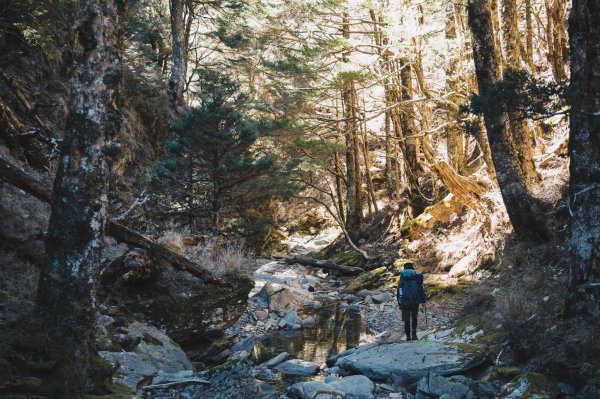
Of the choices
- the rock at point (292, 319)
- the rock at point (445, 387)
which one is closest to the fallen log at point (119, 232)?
the rock at point (292, 319)

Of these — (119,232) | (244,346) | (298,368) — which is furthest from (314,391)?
(119,232)

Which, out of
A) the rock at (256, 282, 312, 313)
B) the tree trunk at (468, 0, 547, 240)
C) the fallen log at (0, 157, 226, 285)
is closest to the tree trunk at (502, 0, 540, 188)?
the tree trunk at (468, 0, 547, 240)

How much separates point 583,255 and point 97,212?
6095mm

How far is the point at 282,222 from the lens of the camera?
61.5 feet

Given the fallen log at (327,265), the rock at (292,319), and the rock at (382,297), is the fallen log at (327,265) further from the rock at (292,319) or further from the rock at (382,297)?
the rock at (292,319)

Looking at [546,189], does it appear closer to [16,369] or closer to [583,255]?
[583,255]

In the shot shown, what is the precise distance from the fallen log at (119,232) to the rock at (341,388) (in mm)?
3161

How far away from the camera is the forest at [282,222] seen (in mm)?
4742

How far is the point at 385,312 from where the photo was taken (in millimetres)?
12234

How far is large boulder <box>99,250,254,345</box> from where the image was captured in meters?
8.09

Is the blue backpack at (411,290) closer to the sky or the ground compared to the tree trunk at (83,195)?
closer to the ground

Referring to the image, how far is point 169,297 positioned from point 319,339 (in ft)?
12.3

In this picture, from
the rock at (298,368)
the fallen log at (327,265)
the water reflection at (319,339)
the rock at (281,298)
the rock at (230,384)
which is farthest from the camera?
the fallen log at (327,265)

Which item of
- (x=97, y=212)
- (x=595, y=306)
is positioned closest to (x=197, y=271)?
(x=97, y=212)
